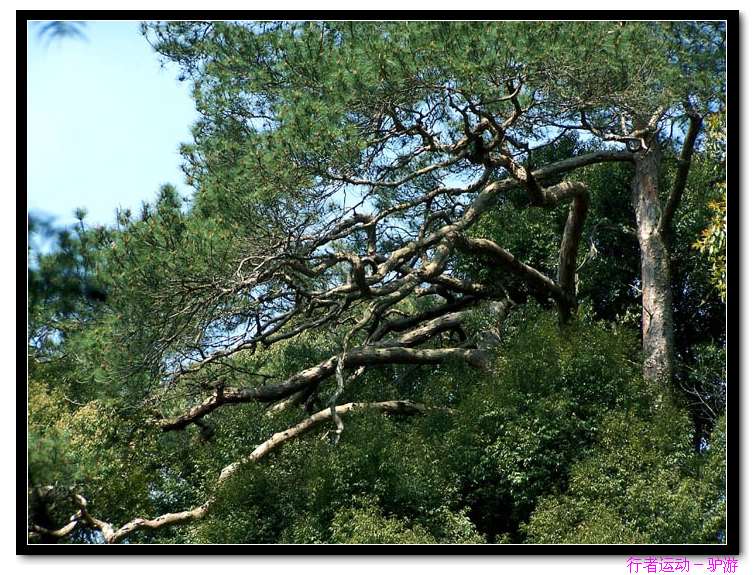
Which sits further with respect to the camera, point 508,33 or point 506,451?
point 506,451

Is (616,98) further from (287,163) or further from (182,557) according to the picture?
(182,557)

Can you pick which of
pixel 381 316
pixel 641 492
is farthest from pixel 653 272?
pixel 641 492

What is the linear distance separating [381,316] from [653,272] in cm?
238

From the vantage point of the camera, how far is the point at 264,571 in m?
5.53

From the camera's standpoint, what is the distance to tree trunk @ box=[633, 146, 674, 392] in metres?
8.68

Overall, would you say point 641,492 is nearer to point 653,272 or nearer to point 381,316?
point 653,272

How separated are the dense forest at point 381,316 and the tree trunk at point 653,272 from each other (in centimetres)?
2

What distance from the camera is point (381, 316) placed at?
948cm

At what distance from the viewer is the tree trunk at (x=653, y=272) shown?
8.68 meters

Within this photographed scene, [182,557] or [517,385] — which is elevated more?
[517,385]

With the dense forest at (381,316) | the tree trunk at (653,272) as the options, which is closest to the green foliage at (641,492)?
the dense forest at (381,316)

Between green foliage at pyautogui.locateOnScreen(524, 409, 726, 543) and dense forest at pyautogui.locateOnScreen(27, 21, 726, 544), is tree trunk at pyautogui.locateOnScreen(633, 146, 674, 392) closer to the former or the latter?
dense forest at pyautogui.locateOnScreen(27, 21, 726, 544)

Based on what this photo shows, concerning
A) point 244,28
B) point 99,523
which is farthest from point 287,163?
point 99,523
